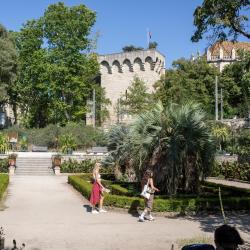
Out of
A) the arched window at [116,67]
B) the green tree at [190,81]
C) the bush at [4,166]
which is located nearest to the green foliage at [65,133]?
the green tree at [190,81]

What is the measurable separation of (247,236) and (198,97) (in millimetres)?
45964

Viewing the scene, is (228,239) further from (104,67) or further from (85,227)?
(104,67)

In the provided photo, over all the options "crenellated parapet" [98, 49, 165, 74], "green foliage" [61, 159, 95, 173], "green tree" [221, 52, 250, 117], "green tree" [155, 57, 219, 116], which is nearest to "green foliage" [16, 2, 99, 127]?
"green tree" [155, 57, 219, 116]

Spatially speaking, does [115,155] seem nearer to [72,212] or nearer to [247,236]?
[72,212]

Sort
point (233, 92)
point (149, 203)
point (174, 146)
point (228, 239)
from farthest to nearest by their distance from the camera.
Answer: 1. point (233, 92)
2. point (174, 146)
3. point (149, 203)
4. point (228, 239)

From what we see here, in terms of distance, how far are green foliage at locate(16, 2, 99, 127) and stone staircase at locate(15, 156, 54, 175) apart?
18.6 m

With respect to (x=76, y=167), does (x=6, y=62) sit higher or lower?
higher

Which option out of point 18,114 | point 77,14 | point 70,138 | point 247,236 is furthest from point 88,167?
point 18,114

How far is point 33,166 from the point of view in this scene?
105 feet

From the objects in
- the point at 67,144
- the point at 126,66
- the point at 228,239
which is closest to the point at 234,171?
the point at 67,144

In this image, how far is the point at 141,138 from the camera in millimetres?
17578

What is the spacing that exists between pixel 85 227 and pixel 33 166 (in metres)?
19.9

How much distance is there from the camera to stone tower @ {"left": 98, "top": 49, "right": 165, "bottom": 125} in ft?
210

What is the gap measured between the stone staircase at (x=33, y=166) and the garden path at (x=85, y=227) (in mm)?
12715
